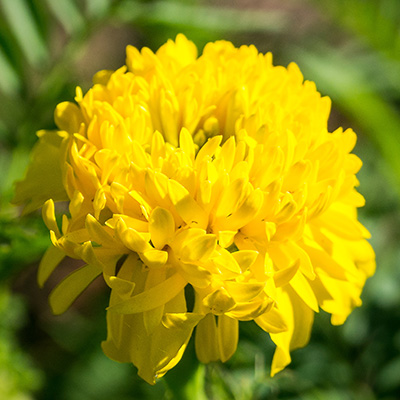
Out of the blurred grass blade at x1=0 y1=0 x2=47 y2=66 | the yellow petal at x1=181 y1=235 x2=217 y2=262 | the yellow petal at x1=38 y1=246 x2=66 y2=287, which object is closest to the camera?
the yellow petal at x1=181 y1=235 x2=217 y2=262

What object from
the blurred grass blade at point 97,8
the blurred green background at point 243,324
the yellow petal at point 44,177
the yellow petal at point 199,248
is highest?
the blurred grass blade at point 97,8

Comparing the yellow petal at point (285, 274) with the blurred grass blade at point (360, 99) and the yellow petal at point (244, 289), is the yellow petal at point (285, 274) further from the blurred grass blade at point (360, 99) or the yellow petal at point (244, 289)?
the blurred grass blade at point (360, 99)

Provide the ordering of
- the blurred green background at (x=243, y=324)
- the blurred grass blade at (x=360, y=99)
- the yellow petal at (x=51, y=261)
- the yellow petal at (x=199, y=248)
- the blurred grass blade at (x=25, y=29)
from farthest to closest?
the blurred grass blade at (x=360, y=99) < the blurred grass blade at (x=25, y=29) < the blurred green background at (x=243, y=324) < the yellow petal at (x=51, y=261) < the yellow petal at (x=199, y=248)

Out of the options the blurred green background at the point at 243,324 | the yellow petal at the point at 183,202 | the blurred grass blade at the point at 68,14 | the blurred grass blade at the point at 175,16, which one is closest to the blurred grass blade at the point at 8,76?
the blurred green background at the point at 243,324

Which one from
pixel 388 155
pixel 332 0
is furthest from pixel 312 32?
pixel 388 155

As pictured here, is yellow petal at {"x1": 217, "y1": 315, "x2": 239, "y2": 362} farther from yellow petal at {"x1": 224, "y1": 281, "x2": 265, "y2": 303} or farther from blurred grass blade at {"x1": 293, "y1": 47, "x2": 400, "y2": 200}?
blurred grass blade at {"x1": 293, "y1": 47, "x2": 400, "y2": 200}

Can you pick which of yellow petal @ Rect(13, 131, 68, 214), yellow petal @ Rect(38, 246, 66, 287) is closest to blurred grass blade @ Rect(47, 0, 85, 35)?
yellow petal @ Rect(13, 131, 68, 214)
